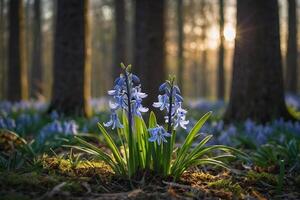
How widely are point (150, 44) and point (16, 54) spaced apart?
5.61 metres

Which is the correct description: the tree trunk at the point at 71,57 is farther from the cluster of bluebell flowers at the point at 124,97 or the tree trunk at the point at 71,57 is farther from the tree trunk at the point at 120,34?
the tree trunk at the point at 120,34

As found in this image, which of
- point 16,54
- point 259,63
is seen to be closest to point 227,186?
point 259,63

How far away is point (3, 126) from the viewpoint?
5945 millimetres

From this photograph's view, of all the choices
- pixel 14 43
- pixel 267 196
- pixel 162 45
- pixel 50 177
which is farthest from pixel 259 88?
pixel 14 43

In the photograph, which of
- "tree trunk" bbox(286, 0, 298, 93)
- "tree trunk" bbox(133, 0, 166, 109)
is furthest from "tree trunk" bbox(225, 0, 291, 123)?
"tree trunk" bbox(286, 0, 298, 93)

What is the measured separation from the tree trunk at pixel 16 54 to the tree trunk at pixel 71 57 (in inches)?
175

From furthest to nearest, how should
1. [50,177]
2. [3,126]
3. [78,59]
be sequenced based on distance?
1. [78,59]
2. [3,126]
3. [50,177]

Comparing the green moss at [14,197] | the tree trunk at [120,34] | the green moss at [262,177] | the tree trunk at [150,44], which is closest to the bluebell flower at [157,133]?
the green moss at [14,197]

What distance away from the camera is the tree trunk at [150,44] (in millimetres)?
8914

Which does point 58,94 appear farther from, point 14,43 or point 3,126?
point 14,43

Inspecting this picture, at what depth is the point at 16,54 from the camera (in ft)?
42.7

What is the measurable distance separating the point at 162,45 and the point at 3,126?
4162mm

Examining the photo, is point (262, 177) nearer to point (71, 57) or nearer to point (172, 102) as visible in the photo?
point (172, 102)

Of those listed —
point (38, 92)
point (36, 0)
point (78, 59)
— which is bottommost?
point (38, 92)
